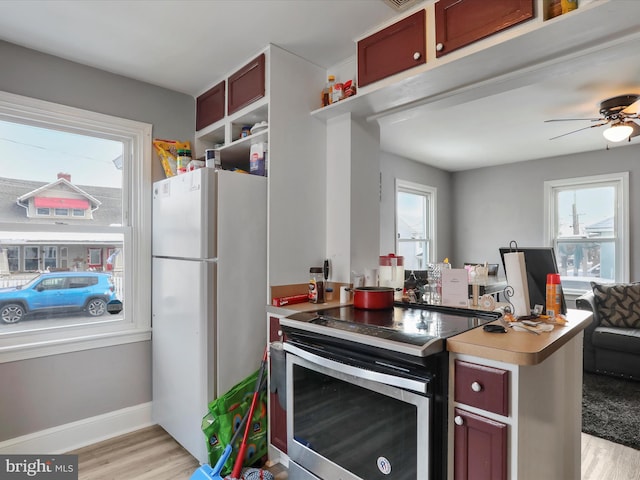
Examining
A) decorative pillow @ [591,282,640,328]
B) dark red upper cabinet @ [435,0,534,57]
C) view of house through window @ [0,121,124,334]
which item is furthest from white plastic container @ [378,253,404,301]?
decorative pillow @ [591,282,640,328]

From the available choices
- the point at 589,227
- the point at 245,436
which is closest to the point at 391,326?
the point at 245,436

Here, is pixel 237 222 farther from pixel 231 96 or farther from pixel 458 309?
pixel 458 309

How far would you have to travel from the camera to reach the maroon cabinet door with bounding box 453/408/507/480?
1200 mm

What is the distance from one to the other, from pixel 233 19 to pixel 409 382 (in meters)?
1.94

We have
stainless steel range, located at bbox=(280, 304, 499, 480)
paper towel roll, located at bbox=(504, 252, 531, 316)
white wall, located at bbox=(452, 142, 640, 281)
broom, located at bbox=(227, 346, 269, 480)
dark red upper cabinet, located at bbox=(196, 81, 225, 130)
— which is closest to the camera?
stainless steel range, located at bbox=(280, 304, 499, 480)

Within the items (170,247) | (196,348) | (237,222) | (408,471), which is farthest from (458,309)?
(170,247)

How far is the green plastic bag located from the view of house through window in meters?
1.16

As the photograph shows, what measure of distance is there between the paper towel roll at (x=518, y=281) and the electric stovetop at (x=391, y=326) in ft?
0.40

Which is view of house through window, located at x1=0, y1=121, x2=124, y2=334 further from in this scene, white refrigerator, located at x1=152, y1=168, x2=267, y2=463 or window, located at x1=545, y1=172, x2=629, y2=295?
window, located at x1=545, y1=172, x2=629, y2=295

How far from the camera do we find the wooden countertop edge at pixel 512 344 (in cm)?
116

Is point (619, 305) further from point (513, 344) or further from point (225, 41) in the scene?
point (225, 41)

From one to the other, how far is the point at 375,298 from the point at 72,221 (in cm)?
205
